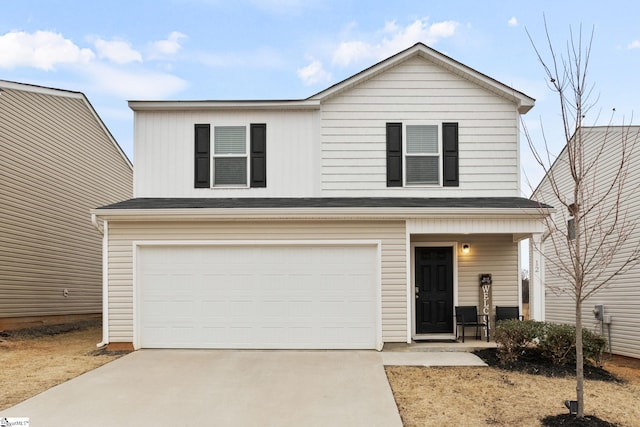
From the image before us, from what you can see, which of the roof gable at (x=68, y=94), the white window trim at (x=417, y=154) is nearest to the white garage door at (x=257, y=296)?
the white window trim at (x=417, y=154)

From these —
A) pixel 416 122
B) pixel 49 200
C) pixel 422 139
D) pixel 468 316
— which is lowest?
pixel 468 316

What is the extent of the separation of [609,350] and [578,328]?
899 centimetres

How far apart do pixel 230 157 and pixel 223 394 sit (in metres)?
5.95

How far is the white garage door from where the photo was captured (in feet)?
35.2

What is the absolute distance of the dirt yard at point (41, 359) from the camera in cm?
789

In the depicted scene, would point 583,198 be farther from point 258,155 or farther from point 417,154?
point 258,155

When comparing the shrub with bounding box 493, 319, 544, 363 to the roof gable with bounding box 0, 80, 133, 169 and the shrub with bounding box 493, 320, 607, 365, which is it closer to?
the shrub with bounding box 493, 320, 607, 365

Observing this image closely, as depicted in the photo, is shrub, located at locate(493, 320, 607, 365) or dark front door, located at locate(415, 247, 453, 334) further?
dark front door, located at locate(415, 247, 453, 334)

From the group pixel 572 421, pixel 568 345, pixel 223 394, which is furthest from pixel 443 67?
pixel 223 394

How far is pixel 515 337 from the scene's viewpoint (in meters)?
9.32

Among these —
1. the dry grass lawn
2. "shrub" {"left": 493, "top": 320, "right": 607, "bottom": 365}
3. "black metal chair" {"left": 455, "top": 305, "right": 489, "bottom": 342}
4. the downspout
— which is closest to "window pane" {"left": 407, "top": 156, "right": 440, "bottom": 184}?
"black metal chair" {"left": 455, "top": 305, "right": 489, "bottom": 342}

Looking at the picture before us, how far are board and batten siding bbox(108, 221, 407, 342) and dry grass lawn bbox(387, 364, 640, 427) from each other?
1.89 meters

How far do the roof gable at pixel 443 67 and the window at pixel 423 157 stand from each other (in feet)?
4.55

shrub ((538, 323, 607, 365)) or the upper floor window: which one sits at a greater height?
the upper floor window
